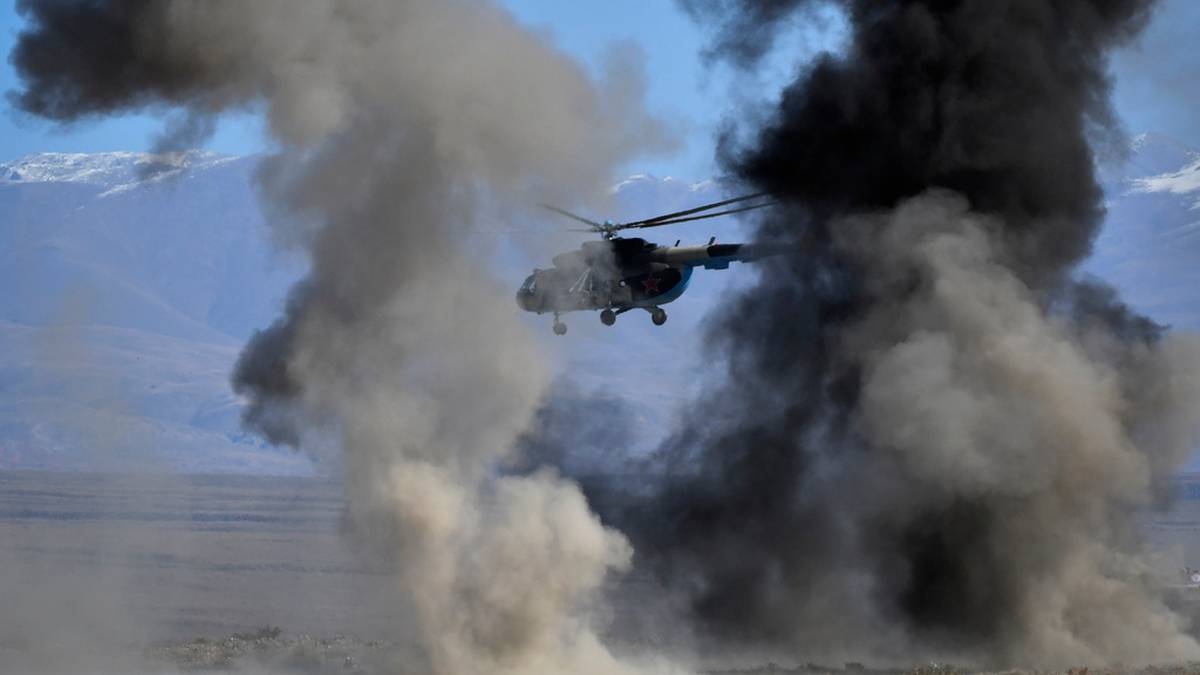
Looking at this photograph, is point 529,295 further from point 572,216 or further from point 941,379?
point 941,379

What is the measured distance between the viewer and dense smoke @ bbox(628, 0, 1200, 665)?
50.6 metres

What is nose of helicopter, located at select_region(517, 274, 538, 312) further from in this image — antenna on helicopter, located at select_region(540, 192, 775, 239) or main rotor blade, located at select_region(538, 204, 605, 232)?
main rotor blade, located at select_region(538, 204, 605, 232)

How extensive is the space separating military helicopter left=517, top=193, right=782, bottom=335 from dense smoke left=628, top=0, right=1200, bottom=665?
2889 millimetres

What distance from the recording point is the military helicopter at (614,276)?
197ft

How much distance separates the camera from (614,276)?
61094mm

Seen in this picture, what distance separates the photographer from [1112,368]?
54344 mm

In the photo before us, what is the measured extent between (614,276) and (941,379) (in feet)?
48.7

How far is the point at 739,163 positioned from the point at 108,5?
23248 mm

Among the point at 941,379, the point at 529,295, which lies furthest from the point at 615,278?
the point at 941,379

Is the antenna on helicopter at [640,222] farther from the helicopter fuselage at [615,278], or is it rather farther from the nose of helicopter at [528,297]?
the nose of helicopter at [528,297]

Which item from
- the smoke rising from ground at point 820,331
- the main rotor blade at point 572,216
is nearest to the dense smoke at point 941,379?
the smoke rising from ground at point 820,331

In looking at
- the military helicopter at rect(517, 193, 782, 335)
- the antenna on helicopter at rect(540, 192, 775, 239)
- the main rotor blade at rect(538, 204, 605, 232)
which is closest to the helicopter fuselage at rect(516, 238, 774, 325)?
the military helicopter at rect(517, 193, 782, 335)

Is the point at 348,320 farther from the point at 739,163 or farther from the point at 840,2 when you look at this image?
the point at 840,2

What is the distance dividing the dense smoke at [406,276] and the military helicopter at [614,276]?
25.6ft
